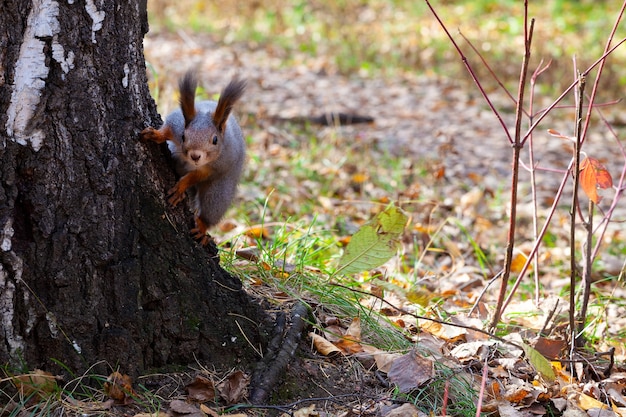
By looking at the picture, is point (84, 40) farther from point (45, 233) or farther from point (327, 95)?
point (327, 95)

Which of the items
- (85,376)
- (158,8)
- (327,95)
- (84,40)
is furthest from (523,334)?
(158,8)

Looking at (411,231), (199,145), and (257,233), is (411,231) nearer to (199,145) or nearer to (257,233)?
(257,233)

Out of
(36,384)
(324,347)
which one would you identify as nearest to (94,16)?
(36,384)

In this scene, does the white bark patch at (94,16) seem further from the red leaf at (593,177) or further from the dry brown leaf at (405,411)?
the red leaf at (593,177)

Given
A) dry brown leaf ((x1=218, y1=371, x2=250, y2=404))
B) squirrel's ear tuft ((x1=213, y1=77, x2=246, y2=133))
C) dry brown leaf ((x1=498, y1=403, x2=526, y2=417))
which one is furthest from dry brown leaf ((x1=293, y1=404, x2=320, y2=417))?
squirrel's ear tuft ((x1=213, y1=77, x2=246, y2=133))

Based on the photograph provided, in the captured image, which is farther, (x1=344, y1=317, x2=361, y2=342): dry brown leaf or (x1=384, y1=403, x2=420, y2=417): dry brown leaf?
(x1=344, y1=317, x2=361, y2=342): dry brown leaf

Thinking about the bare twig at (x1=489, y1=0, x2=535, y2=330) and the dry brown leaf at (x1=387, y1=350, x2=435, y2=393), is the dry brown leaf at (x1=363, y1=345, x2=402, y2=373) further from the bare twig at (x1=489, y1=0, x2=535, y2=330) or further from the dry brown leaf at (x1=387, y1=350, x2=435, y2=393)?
the bare twig at (x1=489, y1=0, x2=535, y2=330)

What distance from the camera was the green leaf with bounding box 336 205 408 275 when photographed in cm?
222

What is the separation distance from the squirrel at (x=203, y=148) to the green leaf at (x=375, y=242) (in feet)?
1.43

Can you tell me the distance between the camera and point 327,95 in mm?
6160

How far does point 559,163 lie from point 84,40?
4.10 meters

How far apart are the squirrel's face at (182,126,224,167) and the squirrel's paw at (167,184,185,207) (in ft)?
0.49

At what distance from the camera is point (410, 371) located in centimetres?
189

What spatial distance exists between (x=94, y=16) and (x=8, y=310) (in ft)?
2.26
